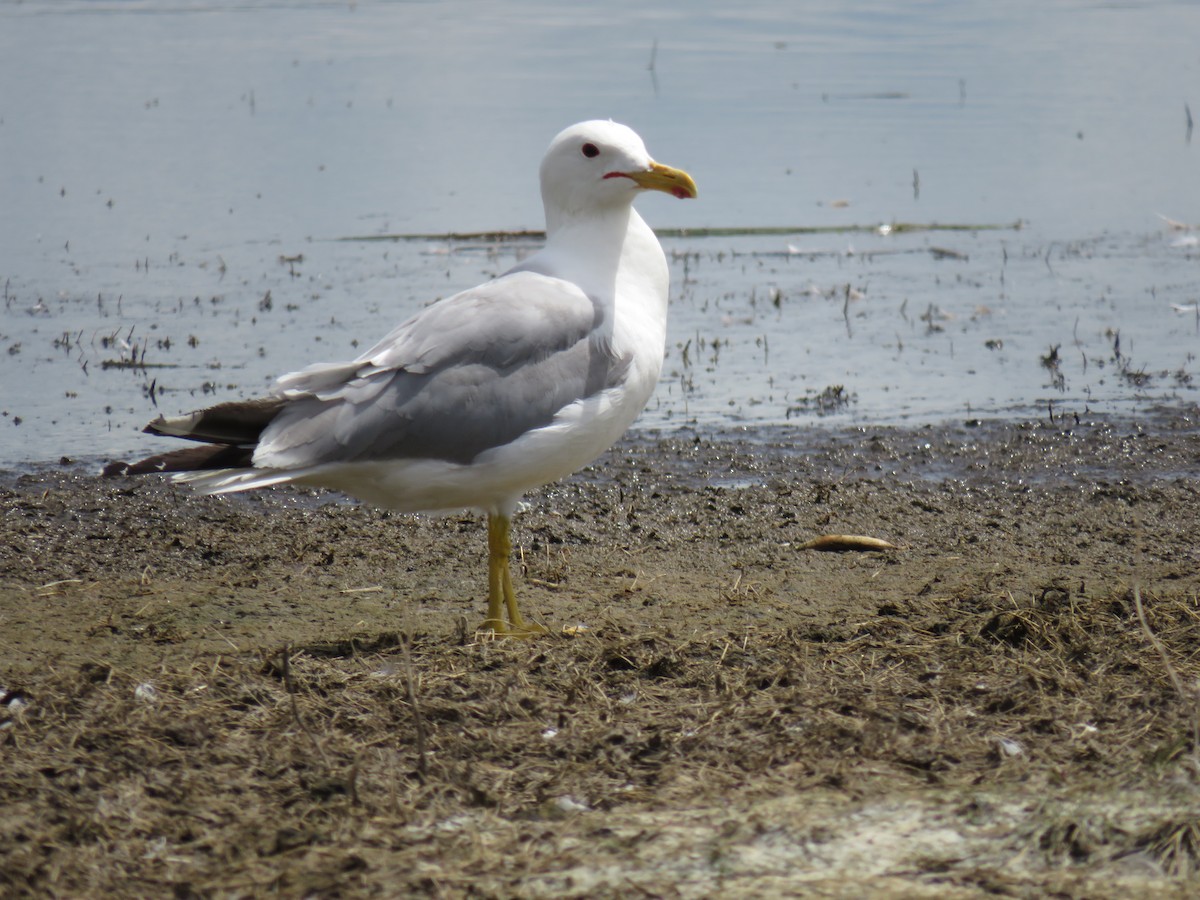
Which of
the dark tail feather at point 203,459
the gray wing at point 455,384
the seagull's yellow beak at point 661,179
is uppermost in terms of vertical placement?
the seagull's yellow beak at point 661,179

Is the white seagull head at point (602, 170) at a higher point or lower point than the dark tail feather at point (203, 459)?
higher

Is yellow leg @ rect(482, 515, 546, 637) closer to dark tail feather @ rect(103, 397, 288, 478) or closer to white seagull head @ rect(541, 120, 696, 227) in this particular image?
dark tail feather @ rect(103, 397, 288, 478)

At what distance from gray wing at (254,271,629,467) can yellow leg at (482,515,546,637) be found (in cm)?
44

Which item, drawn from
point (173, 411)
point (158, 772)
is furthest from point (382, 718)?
point (173, 411)

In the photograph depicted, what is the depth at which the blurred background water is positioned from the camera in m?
9.48

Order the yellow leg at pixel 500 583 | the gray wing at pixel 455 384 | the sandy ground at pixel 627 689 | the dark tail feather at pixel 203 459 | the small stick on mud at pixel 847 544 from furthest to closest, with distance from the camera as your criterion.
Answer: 1. the small stick on mud at pixel 847 544
2. the yellow leg at pixel 500 583
3. the gray wing at pixel 455 384
4. the dark tail feather at pixel 203 459
5. the sandy ground at pixel 627 689

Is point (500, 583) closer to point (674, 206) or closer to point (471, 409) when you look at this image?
point (471, 409)

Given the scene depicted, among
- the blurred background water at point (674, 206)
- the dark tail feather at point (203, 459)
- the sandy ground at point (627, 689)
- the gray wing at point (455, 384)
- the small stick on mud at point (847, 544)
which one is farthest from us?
the blurred background water at point (674, 206)

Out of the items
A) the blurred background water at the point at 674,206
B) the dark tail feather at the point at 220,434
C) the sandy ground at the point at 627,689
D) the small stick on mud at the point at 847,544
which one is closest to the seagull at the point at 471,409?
the dark tail feather at the point at 220,434

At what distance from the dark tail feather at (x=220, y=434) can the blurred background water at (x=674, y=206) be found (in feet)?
9.79

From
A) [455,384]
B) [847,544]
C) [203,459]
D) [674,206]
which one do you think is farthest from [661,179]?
[674,206]

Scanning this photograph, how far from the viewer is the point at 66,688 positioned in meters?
4.92

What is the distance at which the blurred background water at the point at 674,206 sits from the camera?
9484 millimetres

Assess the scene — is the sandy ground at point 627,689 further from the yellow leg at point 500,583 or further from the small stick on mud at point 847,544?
the yellow leg at point 500,583
